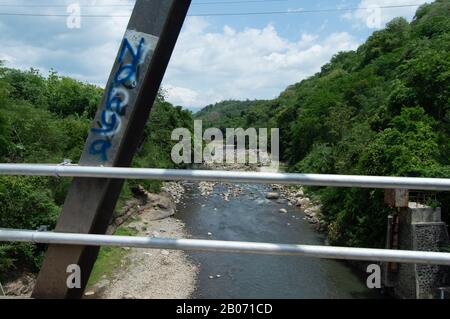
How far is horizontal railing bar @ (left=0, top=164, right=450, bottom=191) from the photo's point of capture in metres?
1.43

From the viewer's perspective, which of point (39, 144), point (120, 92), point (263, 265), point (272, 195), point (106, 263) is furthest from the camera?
point (272, 195)

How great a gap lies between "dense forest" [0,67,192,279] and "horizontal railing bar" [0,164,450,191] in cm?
694

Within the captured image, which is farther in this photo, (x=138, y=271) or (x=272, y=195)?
(x=272, y=195)

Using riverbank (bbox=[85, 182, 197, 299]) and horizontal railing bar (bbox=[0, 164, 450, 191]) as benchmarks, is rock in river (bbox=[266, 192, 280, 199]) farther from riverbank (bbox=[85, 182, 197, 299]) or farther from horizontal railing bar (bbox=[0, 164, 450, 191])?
horizontal railing bar (bbox=[0, 164, 450, 191])

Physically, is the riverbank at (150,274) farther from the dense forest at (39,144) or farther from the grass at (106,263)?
the dense forest at (39,144)

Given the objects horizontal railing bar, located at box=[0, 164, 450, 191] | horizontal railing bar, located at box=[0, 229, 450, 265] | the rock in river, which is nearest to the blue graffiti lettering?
horizontal railing bar, located at box=[0, 164, 450, 191]

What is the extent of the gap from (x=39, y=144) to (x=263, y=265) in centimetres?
1141

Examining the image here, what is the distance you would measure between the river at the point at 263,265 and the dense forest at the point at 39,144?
570cm

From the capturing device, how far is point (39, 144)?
1864cm

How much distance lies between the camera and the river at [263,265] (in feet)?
44.6

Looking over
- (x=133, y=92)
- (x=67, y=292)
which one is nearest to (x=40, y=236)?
(x=67, y=292)

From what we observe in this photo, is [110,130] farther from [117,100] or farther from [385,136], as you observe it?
[385,136]

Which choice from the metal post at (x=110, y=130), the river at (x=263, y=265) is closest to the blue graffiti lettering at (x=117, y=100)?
the metal post at (x=110, y=130)

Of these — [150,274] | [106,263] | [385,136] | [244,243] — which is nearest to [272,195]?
[385,136]
